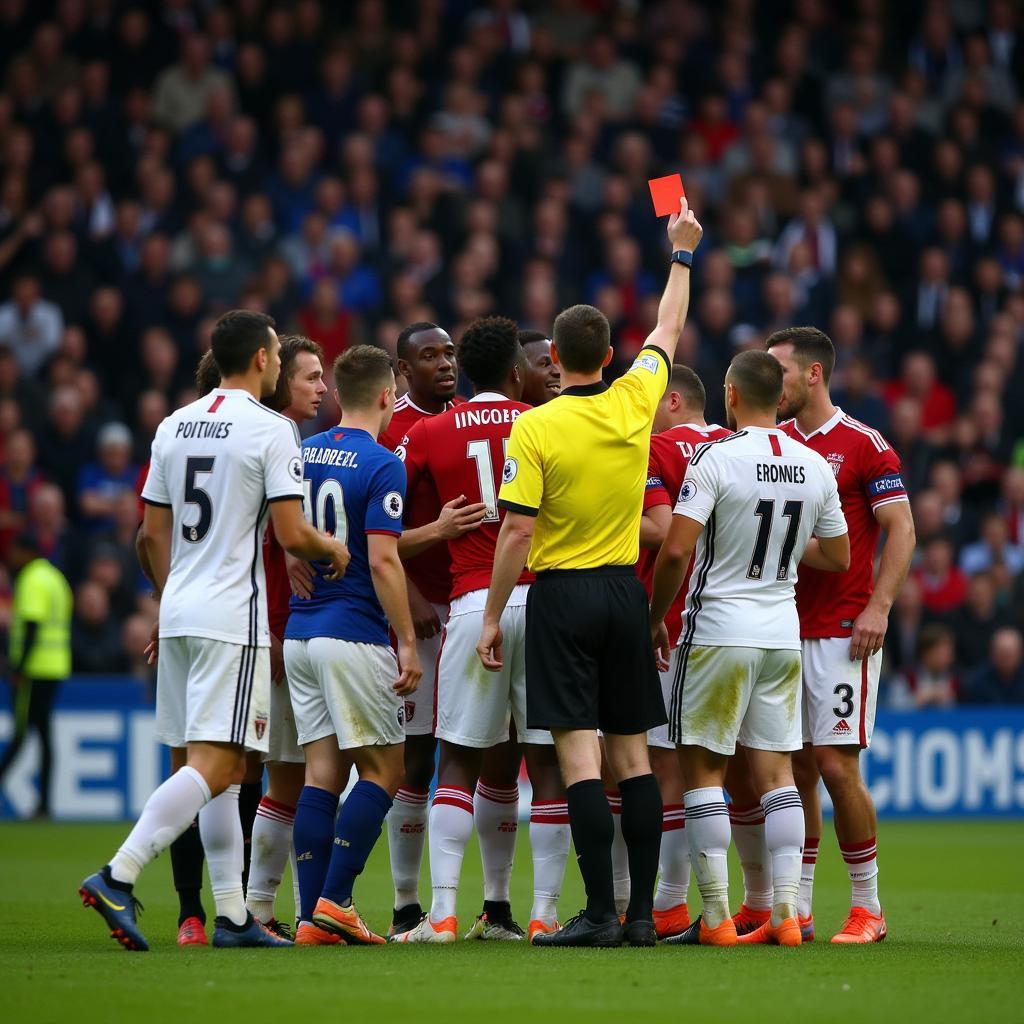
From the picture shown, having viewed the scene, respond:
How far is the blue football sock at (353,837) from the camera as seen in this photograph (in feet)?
24.1

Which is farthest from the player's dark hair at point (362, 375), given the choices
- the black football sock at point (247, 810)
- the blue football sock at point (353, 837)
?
the black football sock at point (247, 810)

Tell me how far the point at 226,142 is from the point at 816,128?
713 cm

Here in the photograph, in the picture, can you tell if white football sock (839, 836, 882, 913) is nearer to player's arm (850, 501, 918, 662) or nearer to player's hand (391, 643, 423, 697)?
player's arm (850, 501, 918, 662)

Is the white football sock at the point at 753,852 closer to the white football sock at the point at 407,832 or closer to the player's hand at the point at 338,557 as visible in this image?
the white football sock at the point at 407,832

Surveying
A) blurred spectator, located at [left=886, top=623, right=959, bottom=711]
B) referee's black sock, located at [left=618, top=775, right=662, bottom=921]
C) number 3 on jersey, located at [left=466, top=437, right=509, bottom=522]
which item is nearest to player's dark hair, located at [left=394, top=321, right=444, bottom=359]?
number 3 on jersey, located at [left=466, top=437, right=509, bottom=522]

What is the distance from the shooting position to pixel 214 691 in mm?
7012

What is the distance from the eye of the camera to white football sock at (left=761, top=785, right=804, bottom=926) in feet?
24.5

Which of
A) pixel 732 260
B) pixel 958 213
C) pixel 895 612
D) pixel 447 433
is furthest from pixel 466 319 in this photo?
pixel 447 433

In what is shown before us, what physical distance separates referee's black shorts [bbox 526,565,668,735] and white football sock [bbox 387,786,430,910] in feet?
3.48

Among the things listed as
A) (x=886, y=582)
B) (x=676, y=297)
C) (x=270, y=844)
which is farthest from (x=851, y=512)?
(x=270, y=844)

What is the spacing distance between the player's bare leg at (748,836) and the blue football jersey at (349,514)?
175cm

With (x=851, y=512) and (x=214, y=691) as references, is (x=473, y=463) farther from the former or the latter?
(x=851, y=512)

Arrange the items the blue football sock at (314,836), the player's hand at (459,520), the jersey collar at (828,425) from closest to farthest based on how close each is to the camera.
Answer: the blue football sock at (314,836)
the player's hand at (459,520)
the jersey collar at (828,425)

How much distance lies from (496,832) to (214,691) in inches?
65.0
